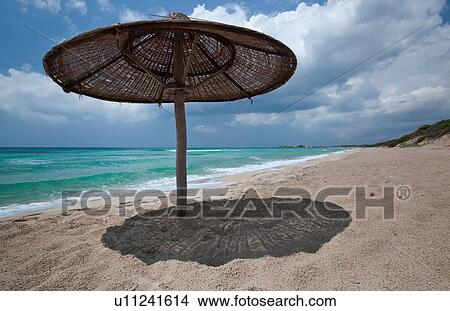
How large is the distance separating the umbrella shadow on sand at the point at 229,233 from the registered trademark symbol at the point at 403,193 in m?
1.03

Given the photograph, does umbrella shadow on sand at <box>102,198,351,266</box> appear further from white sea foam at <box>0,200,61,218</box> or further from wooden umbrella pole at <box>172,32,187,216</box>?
white sea foam at <box>0,200,61,218</box>

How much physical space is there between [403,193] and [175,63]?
3.96 m

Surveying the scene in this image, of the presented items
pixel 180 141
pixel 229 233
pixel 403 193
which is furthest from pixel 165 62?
pixel 403 193

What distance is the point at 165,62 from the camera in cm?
419

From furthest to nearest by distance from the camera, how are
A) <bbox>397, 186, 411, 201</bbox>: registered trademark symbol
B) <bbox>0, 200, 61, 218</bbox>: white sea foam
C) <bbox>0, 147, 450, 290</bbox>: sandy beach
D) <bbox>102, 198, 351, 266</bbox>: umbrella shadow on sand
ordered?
<bbox>0, 200, 61, 218</bbox>: white sea foam → <bbox>397, 186, 411, 201</bbox>: registered trademark symbol → <bbox>102, 198, 351, 266</bbox>: umbrella shadow on sand → <bbox>0, 147, 450, 290</bbox>: sandy beach

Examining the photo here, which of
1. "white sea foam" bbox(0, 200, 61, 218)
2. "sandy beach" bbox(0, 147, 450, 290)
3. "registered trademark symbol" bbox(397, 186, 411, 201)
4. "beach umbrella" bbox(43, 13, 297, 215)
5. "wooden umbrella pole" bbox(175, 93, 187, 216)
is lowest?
"white sea foam" bbox(0, 200, 61, 218)

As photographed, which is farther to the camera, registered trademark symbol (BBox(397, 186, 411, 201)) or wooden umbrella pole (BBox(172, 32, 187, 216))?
registered trademark symbol (BBox(397, 186, 411, 201))

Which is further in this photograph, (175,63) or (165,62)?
(165,62)

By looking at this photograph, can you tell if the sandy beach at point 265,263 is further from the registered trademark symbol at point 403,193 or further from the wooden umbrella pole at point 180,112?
the wooden umbrella pole at point 180,112

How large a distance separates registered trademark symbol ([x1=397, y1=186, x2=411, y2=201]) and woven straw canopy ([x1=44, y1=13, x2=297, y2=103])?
246cm

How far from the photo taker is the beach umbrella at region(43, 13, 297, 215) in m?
2.51

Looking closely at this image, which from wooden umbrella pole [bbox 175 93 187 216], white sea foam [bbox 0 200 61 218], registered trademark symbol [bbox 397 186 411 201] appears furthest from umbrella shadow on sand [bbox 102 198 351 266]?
white sea foam [bbox 0 200 61 218]

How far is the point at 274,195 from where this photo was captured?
4.64 meters

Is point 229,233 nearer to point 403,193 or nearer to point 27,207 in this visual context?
point 403,193
